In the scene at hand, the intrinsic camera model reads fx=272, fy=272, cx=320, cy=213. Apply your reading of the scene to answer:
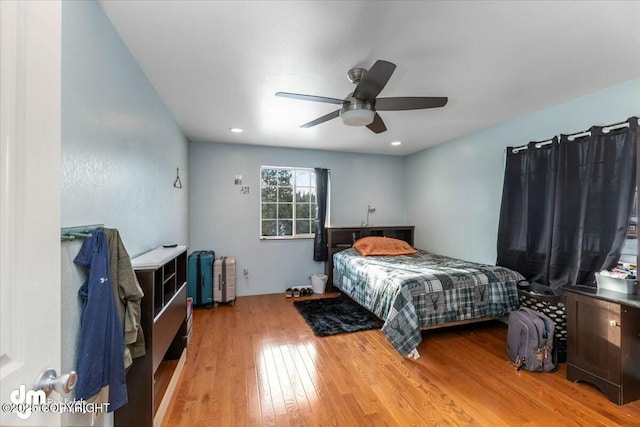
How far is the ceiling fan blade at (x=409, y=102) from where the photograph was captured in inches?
78.6

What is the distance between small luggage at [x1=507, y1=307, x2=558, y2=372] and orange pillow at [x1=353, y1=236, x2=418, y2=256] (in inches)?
78.4

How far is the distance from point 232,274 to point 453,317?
9.50ft

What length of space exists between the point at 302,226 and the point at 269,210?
0.64 m

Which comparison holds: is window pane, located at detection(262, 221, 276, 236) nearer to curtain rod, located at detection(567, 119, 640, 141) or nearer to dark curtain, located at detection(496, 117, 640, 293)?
dark curtain, located at detection(496, 117, 640, 293)

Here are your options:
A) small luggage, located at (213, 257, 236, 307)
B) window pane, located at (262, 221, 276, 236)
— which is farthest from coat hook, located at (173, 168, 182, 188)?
window pane, located at (262, 221, 276, 236)

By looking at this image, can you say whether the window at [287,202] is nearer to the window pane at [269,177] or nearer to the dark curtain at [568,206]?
the window pane at [269,177]

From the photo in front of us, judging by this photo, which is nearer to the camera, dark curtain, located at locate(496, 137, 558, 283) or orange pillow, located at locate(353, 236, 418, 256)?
dark curtain, located at locate(496, 137, 558, 283)

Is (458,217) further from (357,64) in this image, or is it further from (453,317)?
(357,64)

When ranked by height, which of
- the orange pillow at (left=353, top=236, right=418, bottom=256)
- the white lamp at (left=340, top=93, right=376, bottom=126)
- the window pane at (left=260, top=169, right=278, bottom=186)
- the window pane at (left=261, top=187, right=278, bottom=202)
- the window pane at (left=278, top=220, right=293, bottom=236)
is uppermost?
the white lamp at (left=340, top=93, right=376, bottom=126)

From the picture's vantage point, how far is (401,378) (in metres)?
2.22

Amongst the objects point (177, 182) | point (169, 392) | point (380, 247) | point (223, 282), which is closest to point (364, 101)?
point (177, 182)

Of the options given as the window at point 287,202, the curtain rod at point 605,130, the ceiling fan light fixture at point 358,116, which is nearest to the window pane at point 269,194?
the window at point 287,202

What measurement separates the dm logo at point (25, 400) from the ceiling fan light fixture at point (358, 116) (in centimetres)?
211

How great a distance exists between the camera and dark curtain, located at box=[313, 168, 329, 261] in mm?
4609
